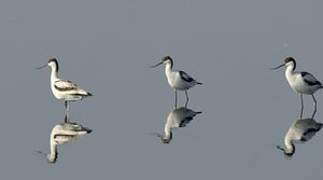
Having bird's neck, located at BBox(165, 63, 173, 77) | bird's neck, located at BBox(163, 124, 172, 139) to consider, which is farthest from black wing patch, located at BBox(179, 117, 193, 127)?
bird's neck, located at BBox(165, 63, 173, 77)

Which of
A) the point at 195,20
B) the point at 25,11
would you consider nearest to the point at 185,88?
the point at 195,20

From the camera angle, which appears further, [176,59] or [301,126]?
[176,59]

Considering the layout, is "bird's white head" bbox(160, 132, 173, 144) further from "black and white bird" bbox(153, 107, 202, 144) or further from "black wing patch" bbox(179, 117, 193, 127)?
"black wing patch" bbox(179, 117, 193, 127)

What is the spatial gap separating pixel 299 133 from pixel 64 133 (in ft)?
13.8

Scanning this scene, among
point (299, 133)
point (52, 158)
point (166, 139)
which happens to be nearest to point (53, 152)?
point (52, 158)

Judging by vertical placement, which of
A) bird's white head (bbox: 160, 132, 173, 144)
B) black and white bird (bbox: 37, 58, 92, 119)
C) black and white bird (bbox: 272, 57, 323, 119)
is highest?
black and white bird (bbox: 272, 57, 323, 119)

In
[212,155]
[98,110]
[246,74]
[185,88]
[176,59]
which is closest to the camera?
[212,155]

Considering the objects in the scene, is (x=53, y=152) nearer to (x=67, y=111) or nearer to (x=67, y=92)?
(x=67, y=111)

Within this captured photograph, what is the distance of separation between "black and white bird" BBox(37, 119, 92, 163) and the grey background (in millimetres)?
167

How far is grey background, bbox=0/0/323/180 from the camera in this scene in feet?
53.5

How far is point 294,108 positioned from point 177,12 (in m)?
13.5

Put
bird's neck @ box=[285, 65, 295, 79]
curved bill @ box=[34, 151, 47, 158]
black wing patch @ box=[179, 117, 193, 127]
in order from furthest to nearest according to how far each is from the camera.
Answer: bird's neck @ box=[285, 65, 295, 79]
black wing patch @ box=[179, 117, 193, 127]
curved bill @ box=[34, 151, 47, 158]

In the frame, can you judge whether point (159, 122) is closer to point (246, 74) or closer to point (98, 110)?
point (98, 110)

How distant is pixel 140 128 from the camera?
18500 mm
